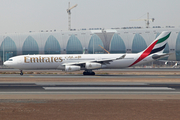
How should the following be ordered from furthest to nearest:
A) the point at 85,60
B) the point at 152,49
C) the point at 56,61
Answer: the point at 85,60, the point at 152,49, the point at 56,61

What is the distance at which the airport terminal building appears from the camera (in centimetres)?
9150

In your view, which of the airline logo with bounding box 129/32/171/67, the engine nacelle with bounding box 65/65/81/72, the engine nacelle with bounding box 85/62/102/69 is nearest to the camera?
the engine nacelle with bounding box 65/65/81/72

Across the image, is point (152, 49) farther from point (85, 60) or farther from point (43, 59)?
point (43, 59)

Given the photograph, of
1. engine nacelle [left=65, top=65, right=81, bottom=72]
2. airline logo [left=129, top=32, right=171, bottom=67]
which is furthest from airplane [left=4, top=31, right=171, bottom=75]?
engine nacelle [left=65, top=65, right=81, bottom=72]

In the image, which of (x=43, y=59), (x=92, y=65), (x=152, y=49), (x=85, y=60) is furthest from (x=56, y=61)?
(x=152, y=49)

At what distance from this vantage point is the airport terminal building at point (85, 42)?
300 feet

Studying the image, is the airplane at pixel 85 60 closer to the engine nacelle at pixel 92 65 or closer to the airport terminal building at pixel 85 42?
the engine nacelle at pixel 92 65

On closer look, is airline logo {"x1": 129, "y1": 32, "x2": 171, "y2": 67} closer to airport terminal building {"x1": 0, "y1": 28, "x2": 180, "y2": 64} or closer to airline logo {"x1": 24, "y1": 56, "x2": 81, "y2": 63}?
airline logo {"x1": 24, "y1": 56, "x2": 81, "y2": 63}

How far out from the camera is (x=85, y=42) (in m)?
92.5
